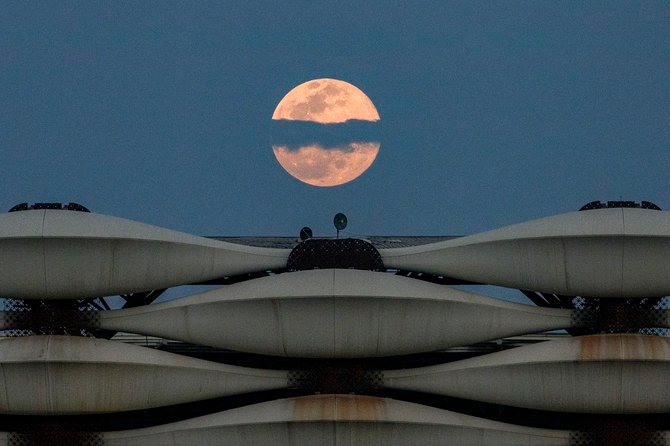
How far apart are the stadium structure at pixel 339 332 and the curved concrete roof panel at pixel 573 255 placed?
3.4 inches

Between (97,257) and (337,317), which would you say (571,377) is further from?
(97,257)

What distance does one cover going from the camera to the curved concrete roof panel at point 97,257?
285ft

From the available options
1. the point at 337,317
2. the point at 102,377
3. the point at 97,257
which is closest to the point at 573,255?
the point at 337,317

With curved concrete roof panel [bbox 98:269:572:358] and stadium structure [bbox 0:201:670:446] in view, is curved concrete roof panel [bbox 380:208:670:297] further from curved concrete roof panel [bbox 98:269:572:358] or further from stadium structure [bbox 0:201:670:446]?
curved concrete roof panel [bbox 98:269:572:358]

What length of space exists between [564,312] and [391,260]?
897 centimetres

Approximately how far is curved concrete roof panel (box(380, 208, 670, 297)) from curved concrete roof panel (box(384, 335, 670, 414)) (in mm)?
2796

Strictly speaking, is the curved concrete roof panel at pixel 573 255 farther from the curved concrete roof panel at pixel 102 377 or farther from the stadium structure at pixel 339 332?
the curved concrete roof panel at pixel 102 377

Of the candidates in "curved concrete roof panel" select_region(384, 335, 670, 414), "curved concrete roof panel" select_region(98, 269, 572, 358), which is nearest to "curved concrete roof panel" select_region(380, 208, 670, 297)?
"curved concrete roof panel" select_region(98, 269, 572, 358)

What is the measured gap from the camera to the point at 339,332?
8612 cm


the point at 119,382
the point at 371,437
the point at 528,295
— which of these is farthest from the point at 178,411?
the point at 528,295

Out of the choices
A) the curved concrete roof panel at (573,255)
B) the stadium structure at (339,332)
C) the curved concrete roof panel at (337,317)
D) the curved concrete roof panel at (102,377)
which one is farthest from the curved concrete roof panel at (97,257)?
the curved concrete roof panel at (573,255)

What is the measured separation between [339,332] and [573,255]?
11973 millimetres

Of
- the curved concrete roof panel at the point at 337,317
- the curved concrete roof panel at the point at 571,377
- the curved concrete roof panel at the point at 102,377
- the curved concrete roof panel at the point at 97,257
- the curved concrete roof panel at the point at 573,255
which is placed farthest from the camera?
the curved concrete roof panel at the point at 97,257

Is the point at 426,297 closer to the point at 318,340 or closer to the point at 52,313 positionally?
the point at 318,340
